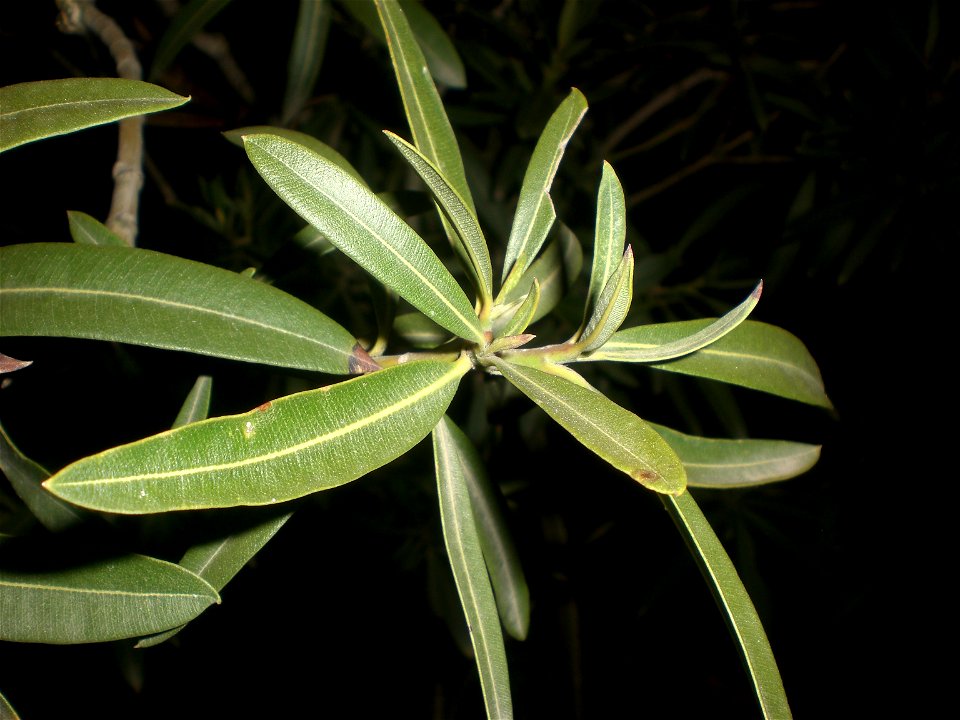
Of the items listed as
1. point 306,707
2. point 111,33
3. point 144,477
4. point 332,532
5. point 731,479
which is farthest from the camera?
point 306,707

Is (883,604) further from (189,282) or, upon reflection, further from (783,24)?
(189,282)

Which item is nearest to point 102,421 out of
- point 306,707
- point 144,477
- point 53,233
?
point 144,477

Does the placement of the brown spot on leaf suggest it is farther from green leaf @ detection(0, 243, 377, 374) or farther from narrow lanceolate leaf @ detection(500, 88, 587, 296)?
narrow lanceolate leaf @ detection(500, 88, 587, 296)

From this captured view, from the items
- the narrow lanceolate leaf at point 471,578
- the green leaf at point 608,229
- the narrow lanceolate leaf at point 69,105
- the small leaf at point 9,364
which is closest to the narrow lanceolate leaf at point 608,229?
the green leaf at point 608,229

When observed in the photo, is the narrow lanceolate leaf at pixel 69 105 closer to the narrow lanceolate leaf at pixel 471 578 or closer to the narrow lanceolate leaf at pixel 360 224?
the narrow lanceolate leaf at pixel 360 224

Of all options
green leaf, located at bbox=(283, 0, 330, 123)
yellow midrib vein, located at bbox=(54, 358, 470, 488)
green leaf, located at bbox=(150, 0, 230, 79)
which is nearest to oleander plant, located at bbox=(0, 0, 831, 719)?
yellow midrib vein, located at bbox=(54, 358, 470, 488)

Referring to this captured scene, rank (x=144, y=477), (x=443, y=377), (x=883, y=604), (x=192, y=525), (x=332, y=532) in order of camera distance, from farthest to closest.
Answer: (x=883, y=604) → (x=332, y=532) → (x=192, y=525) → (x=443, y=377) → (x=144, y=477)

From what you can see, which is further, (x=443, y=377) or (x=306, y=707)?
(x=306, y=707)

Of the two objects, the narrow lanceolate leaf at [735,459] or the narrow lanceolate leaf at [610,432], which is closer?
the narrow lanceolate leaf at [610,432]
